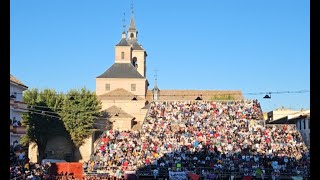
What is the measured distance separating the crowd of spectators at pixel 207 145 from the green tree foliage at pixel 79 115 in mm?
9404

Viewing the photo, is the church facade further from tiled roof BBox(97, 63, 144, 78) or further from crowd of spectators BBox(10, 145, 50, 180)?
crowd of spectators BBox(10, 145, 50, 180)

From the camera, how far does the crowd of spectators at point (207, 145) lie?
125 ft

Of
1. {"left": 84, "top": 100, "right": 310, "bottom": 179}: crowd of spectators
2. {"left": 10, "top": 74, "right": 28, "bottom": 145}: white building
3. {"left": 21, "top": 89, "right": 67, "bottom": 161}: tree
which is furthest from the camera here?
{"left": 21, "top": 89, "right": 67, "bottom": 161}: tree

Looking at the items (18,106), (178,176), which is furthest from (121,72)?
(178,176)

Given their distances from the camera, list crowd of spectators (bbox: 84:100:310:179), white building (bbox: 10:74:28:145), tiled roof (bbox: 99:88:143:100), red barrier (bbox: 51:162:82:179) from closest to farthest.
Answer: red barrier (bbox: 51:162:82:179), crowd of spectators (bbox: 84:100:310:179), white building (bbox: 10:74:28:145), tiled roof (bbox: 99:88:143:100)

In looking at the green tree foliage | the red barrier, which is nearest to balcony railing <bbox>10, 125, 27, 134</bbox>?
the red barrier

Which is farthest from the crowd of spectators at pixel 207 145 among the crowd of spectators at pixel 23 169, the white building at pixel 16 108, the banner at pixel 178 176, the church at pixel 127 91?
the church at pixel 127 91

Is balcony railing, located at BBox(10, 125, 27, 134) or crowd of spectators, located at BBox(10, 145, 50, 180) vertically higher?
balcony railing, located at BBox(10, 125, 27, 134)

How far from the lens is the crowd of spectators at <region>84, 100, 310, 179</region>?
3822 centimetres

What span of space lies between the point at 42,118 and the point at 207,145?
2134 centimetres

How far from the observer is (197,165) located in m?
38.8

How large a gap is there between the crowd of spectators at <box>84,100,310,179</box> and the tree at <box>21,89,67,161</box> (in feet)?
37.7

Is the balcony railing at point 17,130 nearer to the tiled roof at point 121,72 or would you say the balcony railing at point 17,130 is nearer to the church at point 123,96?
the church at point 123,96

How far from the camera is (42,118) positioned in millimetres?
55500
